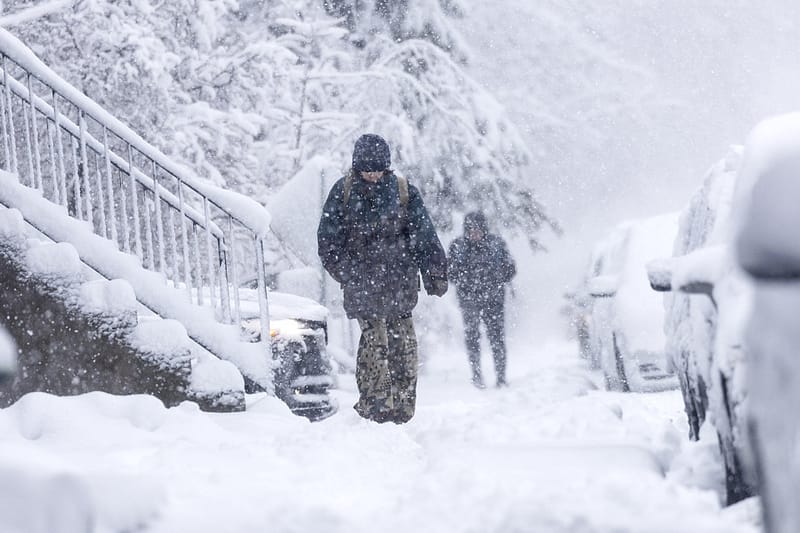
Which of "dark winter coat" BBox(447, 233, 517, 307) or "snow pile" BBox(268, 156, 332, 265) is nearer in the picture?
"dark winter coat" BBox(447, 233, 517, 307)

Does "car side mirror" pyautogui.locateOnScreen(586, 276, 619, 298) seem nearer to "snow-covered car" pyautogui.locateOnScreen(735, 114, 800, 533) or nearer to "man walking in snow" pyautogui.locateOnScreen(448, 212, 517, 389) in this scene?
"man walking in snow" pyautogui.locateOnScreen(448, 212, 517, 389)

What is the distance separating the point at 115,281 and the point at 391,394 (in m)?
1.73

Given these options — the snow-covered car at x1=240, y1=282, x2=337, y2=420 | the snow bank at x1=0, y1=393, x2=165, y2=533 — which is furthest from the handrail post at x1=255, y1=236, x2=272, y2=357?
the snow bank at x1=0, y1=393, x2=165, y2=533

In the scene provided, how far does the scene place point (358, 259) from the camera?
6.55 meters

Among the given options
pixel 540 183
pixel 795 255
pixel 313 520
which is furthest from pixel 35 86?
pixel 540 183

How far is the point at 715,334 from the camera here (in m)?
3.78

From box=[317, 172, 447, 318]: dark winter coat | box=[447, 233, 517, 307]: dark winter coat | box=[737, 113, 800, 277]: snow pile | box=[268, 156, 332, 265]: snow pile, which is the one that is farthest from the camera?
box=[268, 156, 332, 265]: snow pile

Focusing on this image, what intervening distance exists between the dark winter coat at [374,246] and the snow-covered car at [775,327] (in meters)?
4.21

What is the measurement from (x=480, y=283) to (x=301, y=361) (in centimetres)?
281

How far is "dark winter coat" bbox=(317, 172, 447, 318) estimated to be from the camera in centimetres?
650

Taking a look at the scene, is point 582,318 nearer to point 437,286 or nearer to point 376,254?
point 437,286

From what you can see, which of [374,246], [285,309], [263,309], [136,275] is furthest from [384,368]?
[285,309]

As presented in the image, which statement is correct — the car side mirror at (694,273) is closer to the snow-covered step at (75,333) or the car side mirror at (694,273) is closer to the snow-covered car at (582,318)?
the snow-covered step at (75,333)

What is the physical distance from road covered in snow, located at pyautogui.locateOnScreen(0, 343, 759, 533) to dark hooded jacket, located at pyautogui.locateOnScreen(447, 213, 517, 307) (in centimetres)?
378
